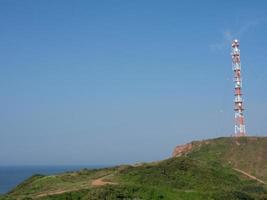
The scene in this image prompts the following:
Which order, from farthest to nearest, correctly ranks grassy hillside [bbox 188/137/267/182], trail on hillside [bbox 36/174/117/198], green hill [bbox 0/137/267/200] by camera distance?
grassy hillside [bbox 188/137/267/182]
trail on hillside [bbox 36/174/117/198]
green hill [bbox 0/137/267/200]

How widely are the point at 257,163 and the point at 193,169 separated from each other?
Result: 15.5 metres

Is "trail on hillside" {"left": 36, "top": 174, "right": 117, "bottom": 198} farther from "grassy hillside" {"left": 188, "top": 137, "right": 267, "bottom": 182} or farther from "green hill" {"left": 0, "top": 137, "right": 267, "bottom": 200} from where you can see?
"grassy hillside" {"left": 188, "top": 137, "right": 267, "bottom": 182}

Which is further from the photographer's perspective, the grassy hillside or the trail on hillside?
the grassy hillside

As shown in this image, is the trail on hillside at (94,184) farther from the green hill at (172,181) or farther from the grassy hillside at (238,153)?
the grassy hillside at (238,153)

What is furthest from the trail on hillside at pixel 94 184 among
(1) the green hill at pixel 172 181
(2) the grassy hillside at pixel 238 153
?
(2) the grassy hillside at pixel 238 153

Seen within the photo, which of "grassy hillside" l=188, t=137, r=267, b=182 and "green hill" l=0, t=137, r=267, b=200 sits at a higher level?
"grassy hillside" l=188, t=137, r=267, b=182

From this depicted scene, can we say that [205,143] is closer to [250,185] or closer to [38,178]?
[250,185]

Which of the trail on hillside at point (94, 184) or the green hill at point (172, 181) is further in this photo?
the trail on hillside at point (94, 184)

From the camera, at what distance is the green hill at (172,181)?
4281 centimetres

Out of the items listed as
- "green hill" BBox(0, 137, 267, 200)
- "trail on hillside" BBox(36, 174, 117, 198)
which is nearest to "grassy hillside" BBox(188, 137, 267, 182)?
"green hill" BBox(0, 137, 267, 200)

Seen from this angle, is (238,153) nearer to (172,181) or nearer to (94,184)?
(172,181)

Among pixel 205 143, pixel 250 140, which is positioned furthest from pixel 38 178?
pixel 250 140

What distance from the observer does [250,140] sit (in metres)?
73.6

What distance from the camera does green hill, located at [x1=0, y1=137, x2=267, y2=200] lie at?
42.8 meters
